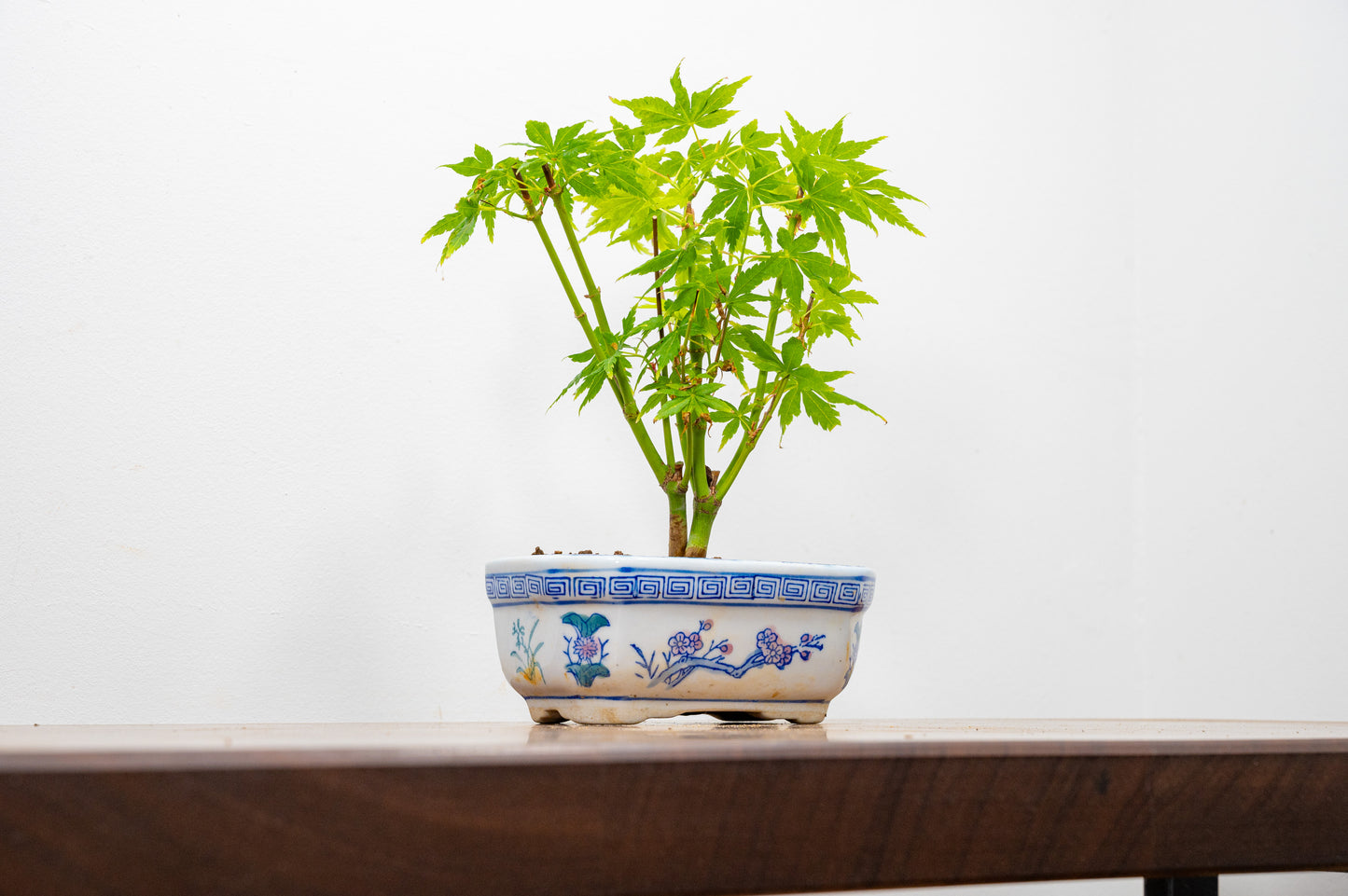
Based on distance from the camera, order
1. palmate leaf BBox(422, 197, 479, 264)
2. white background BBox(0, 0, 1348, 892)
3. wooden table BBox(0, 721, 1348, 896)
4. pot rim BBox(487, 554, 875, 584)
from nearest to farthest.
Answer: wooden table BBox(0, 721, 1348, 896) → pot rim BBox(487, 554, 875, 584) → palmate leaf BBox(422, 197, 479, 264) → white background BBox(0, 0, 1348, 892)

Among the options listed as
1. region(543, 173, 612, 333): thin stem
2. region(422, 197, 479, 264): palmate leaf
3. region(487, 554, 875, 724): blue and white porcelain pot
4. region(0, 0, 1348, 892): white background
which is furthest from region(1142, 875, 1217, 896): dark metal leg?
region(422, 197, 479, 264): palmate leaf

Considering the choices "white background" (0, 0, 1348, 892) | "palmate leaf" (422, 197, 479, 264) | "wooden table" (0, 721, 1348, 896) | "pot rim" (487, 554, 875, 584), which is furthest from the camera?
"white background" (0, 0, 1348, 892)

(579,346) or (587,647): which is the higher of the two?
(579,346)

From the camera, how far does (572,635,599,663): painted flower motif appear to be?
2.22ft

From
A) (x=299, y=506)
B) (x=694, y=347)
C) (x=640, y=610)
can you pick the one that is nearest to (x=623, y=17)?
(x=694, y=347)

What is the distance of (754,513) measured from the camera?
1155mm

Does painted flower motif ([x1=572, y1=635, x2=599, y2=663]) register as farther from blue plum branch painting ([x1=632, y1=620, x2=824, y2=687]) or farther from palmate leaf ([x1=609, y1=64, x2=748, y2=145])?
palmate leaf ([x1=609, y1=64, x2=748, y2=145])

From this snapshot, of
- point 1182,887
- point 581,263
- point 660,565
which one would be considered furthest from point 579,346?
point 1182,887

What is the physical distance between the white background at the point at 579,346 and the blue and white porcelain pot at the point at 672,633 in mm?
364

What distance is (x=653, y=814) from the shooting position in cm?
36

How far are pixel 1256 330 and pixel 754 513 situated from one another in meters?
0.65

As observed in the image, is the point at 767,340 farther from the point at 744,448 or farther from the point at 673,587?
the point at 673,587

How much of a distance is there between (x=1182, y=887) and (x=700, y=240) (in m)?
0.76

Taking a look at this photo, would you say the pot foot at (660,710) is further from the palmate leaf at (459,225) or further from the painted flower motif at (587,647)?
the palmate leaf at (459,225)
